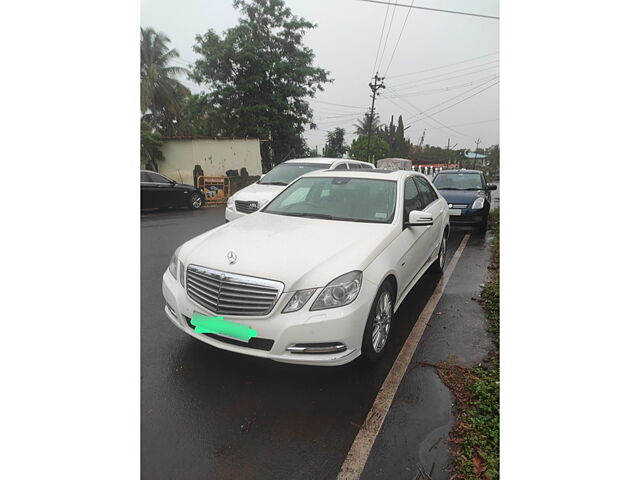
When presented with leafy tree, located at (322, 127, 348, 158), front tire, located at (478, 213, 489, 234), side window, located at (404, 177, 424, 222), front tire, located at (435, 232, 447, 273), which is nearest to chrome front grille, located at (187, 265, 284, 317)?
side window, located at (404, 177, 424, 222)

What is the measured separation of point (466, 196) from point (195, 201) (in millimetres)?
8607

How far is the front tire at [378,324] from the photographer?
2.77 m

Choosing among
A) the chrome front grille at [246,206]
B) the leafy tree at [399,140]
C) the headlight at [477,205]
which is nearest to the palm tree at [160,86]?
the chrome front grille at [246,206]

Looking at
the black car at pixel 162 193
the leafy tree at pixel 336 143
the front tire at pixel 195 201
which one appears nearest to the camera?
the black car at pixel 162 193

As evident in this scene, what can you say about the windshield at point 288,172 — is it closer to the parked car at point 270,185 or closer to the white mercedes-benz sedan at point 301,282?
the parked car at point 270,185

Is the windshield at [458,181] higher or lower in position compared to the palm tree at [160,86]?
lower

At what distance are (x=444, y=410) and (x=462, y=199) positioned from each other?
6.57 metres

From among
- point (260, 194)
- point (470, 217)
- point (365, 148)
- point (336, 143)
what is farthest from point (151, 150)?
point (365, 148)

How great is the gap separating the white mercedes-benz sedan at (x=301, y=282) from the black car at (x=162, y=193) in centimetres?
871

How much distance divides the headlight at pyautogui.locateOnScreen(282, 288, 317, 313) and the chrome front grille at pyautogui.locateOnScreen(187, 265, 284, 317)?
9cm

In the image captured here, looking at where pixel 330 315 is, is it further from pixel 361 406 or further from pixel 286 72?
pixel 286 72

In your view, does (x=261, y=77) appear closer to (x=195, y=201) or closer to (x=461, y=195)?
(x=195, y=201)

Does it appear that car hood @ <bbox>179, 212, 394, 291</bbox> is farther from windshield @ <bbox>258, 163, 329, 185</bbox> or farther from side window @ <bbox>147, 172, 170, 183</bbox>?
side window @ <bbox>147, 172, 170, 183</bbox>

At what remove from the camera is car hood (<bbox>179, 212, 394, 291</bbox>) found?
2607mm
